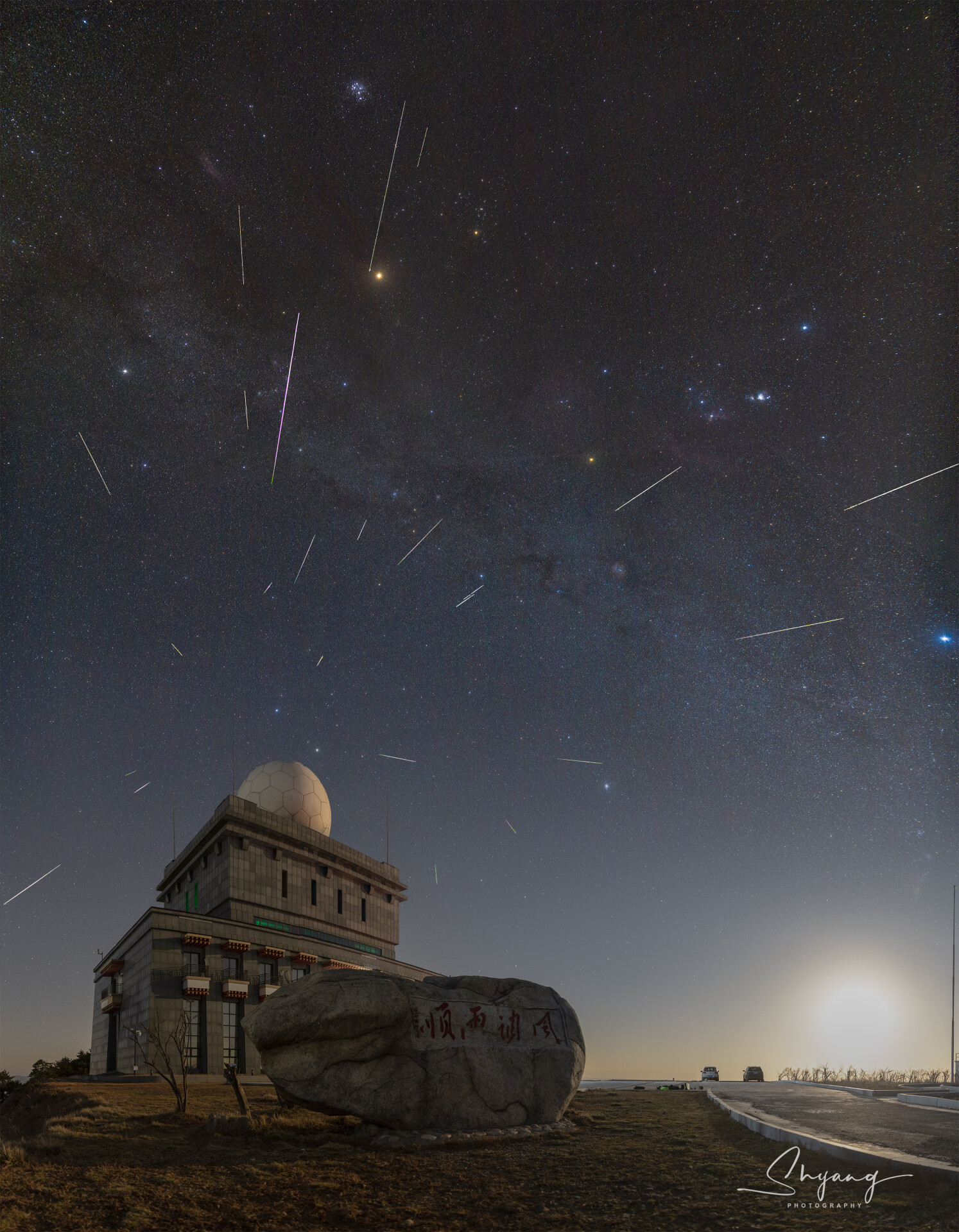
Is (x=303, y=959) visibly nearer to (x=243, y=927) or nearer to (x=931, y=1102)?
(x=243, y=927)

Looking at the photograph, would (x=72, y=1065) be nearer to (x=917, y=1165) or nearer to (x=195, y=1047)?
(x=195, y=1047)

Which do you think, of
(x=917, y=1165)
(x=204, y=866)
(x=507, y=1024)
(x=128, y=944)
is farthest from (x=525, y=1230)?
(x=204, y=866)

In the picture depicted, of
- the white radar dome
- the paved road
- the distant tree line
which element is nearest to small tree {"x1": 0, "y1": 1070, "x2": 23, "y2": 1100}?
the distant tree line

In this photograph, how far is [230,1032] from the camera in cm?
3691

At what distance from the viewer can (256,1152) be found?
43.2 ft

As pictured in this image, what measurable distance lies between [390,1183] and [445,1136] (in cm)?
423

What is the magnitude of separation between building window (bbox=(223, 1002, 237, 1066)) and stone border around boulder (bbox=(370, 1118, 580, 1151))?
81.5 ft

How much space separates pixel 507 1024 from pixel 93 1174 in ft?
30.9

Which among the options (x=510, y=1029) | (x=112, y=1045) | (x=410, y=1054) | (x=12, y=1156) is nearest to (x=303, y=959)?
(x=112, y=1045)

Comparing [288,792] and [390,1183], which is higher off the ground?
[288,792]

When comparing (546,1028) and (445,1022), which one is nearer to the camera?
(445,1022)

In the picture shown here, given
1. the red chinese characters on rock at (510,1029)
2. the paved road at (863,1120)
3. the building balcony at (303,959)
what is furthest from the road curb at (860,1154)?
the building balcony at (303,959)

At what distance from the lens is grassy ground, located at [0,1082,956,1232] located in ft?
28.9

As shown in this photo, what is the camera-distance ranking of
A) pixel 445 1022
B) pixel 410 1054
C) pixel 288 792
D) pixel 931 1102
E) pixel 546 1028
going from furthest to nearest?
pixel 288 792 → pixel 931 1102 → pixel 546 1028 → pixel 445 1022 → pixel 410 1054
